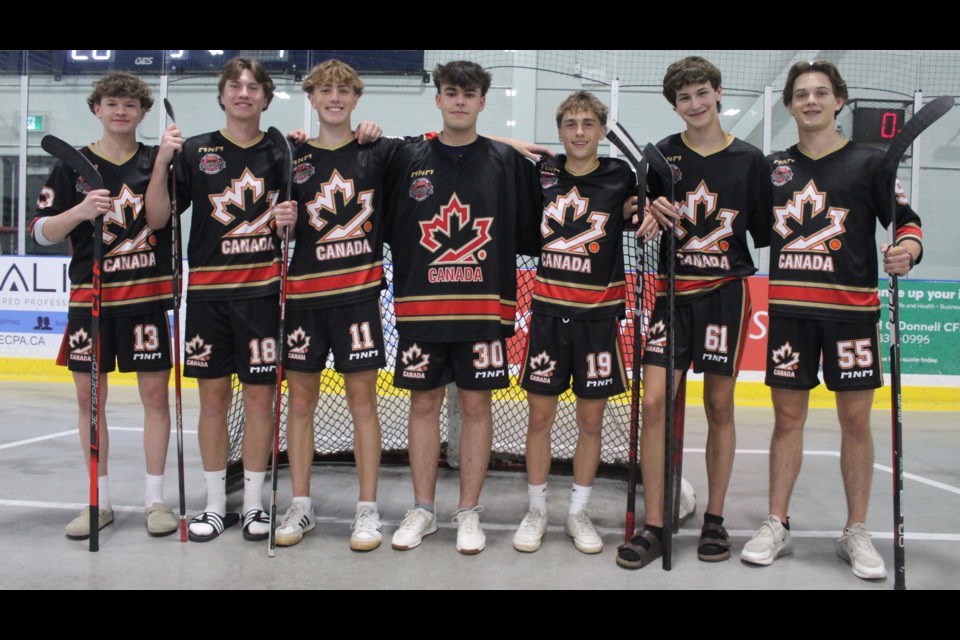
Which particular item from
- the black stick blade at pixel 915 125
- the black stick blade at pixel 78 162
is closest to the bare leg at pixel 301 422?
the black stick blade at pixel 78 162

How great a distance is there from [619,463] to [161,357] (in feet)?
7.61

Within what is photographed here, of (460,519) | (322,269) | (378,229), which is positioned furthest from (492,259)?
(460,519)

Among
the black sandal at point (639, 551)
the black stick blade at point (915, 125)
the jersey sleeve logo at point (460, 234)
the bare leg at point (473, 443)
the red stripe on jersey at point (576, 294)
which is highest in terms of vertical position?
the black stick blade at point (915, 125)

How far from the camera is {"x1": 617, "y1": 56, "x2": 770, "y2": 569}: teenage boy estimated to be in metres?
2.85

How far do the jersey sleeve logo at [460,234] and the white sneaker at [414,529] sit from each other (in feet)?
3.21

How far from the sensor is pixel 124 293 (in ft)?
10.0

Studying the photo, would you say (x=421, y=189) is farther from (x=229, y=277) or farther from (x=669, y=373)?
(x=669, y=373)

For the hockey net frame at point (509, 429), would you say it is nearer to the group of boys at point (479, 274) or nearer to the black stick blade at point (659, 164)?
the group of boys at point (479, 274)

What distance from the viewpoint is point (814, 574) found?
2715 mm

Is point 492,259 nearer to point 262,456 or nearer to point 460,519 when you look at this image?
point 460,519

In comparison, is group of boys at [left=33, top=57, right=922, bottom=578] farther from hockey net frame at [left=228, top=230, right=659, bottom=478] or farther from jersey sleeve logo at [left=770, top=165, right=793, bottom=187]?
hockey net frame at [left=228, top=230, right=659, bottom=478]

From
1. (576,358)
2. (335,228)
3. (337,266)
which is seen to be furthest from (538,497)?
(335,228)

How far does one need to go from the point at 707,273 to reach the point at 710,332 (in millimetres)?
221

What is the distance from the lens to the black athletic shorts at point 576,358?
2.89 m
